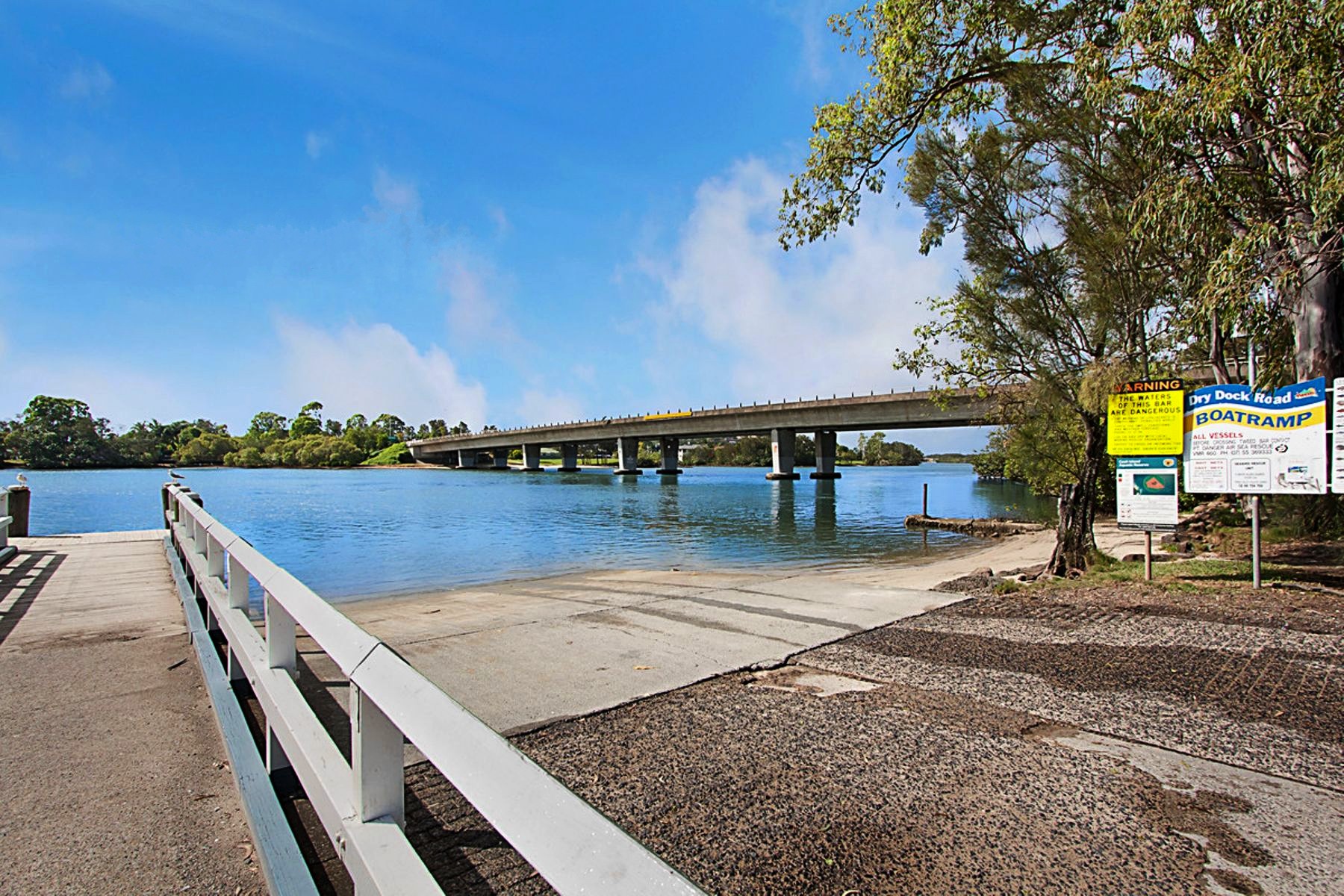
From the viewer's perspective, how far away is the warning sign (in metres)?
9.60

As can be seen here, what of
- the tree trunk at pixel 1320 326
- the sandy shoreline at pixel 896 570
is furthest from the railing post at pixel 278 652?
the tree trunk at pixel 1320 326

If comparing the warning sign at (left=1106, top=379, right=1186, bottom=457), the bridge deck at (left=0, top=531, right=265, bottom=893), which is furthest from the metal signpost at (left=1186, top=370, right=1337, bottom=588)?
the bridge deck at (left=0, top=531, right=265, bottom=893)

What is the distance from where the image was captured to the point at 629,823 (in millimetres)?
3469

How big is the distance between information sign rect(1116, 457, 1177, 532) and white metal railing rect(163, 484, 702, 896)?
33.3 ft

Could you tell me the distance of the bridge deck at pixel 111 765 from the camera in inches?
115

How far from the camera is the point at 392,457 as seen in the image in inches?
5969

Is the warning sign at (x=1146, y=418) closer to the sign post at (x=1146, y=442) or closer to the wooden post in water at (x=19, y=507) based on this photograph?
the sign post at (x=1146, y=442)

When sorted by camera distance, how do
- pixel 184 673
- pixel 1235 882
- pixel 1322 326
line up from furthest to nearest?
pixel 1322 326, pixel 184 673, pixel 1235 882

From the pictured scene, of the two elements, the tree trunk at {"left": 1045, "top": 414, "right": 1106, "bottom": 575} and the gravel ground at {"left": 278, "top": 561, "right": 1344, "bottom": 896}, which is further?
the tree trunk at {"left": 1045, "top": 414, "right": 1106, "bottom": 575}

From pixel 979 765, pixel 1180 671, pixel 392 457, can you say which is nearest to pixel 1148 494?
pixel 1180 671

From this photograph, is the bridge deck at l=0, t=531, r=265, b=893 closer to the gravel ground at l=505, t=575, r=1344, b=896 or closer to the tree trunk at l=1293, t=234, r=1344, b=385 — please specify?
the gravel ground at l=505, t=575, r=1344, b=896

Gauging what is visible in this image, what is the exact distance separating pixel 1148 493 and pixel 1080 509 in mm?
1548

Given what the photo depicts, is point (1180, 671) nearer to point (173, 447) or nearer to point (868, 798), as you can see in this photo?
point (868, 798)

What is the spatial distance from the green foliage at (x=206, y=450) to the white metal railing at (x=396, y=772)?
19082 cm
